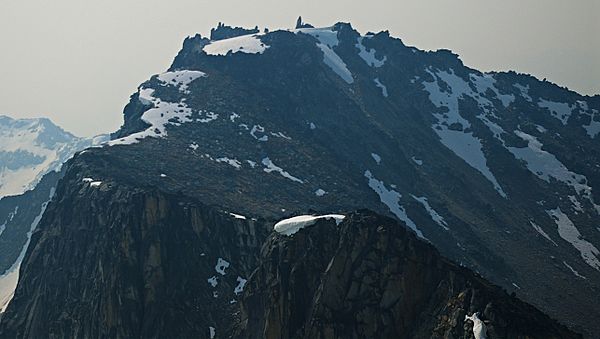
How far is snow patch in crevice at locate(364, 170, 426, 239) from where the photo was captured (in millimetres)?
151875

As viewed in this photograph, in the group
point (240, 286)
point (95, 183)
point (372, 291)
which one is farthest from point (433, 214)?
point (372, 291)

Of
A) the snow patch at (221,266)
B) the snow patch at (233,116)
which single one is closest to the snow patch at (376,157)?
the snow patch at (233,116)

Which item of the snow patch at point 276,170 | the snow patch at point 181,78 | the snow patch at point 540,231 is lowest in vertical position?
the snow patch at point 540,231

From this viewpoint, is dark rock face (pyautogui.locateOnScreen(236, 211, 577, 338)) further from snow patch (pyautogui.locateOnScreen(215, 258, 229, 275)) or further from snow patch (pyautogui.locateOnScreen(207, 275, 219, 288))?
snow patch (pyautogui.locateOnScreen(215, 258, 229, 275))

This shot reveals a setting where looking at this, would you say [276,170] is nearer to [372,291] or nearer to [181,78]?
[181,78]

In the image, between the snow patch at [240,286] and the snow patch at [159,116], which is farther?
the snow patch at [159,116]

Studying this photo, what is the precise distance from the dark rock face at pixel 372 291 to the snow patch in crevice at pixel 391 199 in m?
80.5

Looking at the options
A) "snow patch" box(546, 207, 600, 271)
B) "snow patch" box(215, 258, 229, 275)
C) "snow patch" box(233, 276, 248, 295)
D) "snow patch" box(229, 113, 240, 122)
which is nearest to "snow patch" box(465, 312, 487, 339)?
"snow patch" box(233, 276, 248, 295)

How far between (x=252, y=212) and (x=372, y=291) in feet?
171

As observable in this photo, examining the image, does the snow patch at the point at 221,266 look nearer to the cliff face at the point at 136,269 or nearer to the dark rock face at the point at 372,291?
the cliff face at the point at 136,269

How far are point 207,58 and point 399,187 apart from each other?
6781cm

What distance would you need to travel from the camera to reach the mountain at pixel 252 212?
89.7 metres

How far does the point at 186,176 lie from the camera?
12200cm

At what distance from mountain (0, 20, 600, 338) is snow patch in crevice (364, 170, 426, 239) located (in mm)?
407
